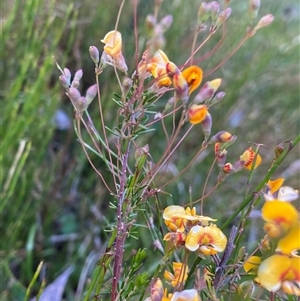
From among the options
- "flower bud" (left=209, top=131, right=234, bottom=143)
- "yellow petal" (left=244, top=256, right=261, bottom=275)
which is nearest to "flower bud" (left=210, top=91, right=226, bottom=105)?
"flower bud" (left=209, top=131, right=234, bottom=143)

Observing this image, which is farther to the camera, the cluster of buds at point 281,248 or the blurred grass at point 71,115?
the blurred grass at point 71,115

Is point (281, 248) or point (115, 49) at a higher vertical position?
point (115, 49)

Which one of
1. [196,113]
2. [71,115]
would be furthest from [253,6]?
[71,115]

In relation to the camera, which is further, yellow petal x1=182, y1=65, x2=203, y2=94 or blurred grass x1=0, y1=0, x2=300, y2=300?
blurred grass x1=0, y1=0, x2=300, y2=300

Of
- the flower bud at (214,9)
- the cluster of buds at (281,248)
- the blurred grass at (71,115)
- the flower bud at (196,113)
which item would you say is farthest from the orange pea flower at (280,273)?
the blurred grass at (71,115)

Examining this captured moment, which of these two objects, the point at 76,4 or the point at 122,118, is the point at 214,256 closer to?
the point at 122,118

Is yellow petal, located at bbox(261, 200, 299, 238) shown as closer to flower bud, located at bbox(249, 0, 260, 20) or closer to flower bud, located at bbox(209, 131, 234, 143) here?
flower bud, located at bbox(209, 131, 234, 143)

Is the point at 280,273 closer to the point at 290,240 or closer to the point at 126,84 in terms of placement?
the point at 290,240

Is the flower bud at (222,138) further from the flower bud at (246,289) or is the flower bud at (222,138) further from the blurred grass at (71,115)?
the blurred grass at (71,115)

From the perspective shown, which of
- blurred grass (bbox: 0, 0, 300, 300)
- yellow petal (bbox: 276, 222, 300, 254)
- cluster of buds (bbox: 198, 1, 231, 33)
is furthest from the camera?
blurred grass (bbox: 0, 0, 300, 300)
